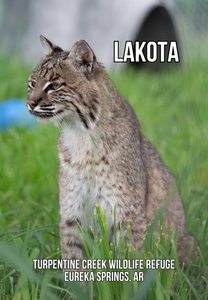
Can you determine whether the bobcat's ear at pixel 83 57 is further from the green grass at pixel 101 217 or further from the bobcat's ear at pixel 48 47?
the green grass at pixel 101 217

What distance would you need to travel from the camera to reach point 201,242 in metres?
2.47

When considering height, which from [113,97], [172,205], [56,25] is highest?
[56,25]

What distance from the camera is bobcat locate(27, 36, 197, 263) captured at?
Answer: 2.15 m

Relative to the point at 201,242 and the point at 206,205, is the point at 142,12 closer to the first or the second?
the point at 206,205

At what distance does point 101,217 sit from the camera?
198 centimetres

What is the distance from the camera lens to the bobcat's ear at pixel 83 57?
2150mm

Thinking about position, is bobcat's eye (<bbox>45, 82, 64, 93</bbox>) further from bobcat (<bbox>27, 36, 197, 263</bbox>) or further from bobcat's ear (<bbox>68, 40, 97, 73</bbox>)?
bobcat's ear (<bbox>68, 40, 97, 73</bbox>)

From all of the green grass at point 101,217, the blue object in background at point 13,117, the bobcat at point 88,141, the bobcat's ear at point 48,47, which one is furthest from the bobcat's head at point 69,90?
the blue object in background at point 13,117

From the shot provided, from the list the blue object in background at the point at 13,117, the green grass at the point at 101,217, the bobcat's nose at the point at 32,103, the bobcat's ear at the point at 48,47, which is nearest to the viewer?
the green grass at the point at 101,217

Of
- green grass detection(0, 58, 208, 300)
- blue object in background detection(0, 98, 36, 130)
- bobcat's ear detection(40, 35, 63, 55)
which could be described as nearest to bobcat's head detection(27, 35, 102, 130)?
bobcat's ear detection(40, 35, 63, 55)

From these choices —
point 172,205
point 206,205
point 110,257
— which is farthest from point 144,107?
point 110,257

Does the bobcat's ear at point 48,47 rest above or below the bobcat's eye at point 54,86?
above

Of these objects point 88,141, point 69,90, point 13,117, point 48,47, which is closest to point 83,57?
point 69,90

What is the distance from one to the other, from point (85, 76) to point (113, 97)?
249 mm
